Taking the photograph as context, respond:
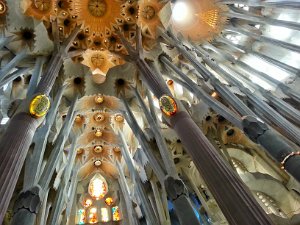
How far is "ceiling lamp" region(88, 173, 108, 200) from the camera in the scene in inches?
655

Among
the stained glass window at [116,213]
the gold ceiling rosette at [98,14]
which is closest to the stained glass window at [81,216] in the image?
the stained glass window at [116,213]

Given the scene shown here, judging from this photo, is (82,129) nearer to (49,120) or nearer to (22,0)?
(49,120)

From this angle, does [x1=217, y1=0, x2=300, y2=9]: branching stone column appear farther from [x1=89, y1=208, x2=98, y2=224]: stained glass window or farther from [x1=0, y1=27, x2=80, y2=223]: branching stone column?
[x1=89, y1=208, x2=98, y2=224]: stained glass window

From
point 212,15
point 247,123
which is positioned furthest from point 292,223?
point 212,15

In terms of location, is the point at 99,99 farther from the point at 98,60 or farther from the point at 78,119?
the point at 98,60

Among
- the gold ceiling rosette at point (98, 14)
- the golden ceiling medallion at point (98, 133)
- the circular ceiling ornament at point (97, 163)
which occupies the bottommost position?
the circular ceiling ornament at point (97, 163)

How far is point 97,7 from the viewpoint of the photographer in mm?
15836

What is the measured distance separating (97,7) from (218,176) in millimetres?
12242

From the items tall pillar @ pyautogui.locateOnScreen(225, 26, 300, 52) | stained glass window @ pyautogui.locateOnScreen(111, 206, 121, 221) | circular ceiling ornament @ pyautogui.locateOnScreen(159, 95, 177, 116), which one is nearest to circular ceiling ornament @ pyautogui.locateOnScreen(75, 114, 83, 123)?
stained glass window @ pyautogui.locateOnScreen(111, 206, 121, 221)

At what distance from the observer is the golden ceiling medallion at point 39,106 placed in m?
7.40

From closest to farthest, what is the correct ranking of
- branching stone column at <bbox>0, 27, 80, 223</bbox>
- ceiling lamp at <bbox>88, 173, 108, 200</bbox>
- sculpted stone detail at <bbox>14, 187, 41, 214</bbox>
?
1. branching stone column at <bbox>0, 27, 80, 223</bbox>
2. sculpted stone detail at <bbox>14, 187, 41, 214</bbox>
3. ceiling lamp at <bbox>88, 173, 108, 200</bbox>

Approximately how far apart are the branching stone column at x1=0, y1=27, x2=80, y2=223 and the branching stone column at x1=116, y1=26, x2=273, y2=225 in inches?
136

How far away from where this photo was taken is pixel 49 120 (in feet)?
32.2

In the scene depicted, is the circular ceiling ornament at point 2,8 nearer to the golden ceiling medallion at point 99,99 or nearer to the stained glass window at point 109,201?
the golden ceiling medallion at point 99,99
